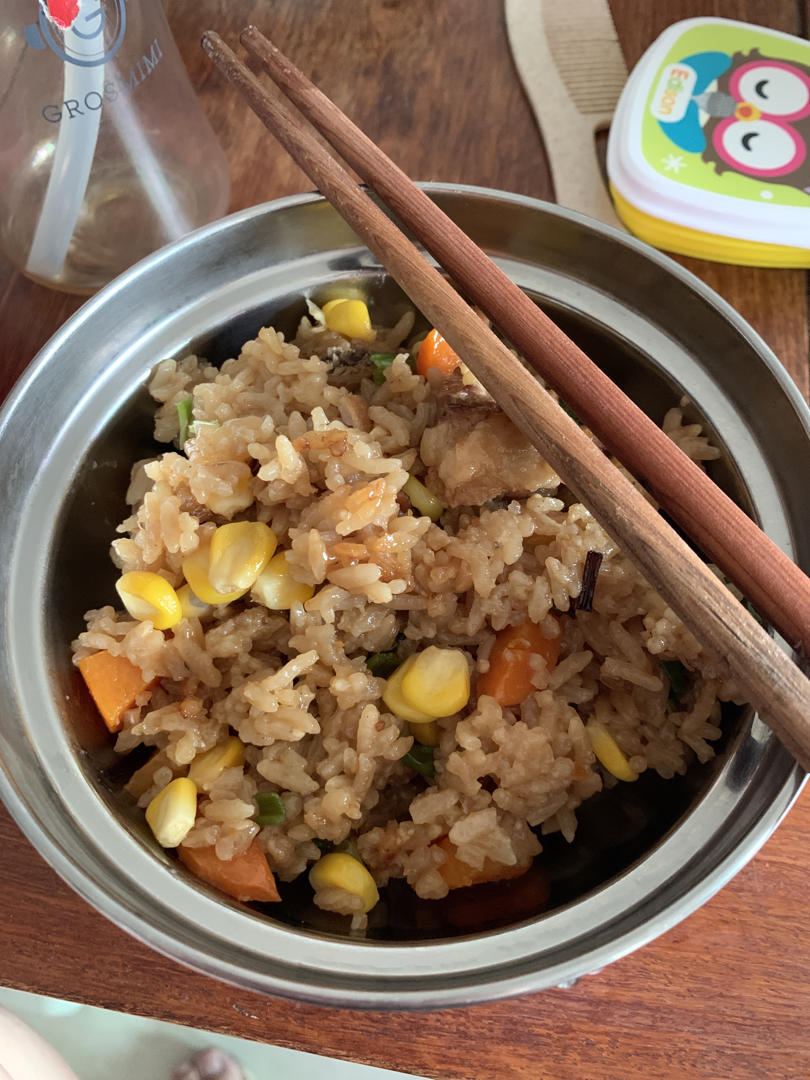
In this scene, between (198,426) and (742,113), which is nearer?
(198,426)

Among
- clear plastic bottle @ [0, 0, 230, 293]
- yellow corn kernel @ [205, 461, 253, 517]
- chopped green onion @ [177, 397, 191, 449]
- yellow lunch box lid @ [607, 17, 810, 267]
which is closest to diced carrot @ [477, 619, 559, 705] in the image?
yellow corn kernel @ [205, 461, 253, 517]

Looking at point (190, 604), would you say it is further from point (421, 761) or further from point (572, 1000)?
point (572, 1000)

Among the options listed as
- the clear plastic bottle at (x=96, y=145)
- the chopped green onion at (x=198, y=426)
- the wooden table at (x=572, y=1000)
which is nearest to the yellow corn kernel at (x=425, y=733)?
the wooden table at (x=572, y=1000)

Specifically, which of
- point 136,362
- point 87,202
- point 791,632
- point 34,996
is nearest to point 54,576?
point 136,362

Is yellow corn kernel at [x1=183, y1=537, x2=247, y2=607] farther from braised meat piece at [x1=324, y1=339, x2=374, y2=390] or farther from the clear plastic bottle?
the clear plastic bottle

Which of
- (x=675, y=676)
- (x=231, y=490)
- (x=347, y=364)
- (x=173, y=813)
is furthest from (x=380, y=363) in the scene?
(x=173, y=813)

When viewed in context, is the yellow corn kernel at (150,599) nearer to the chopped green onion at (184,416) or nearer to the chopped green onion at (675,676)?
the chopped green onion at (184,416)
